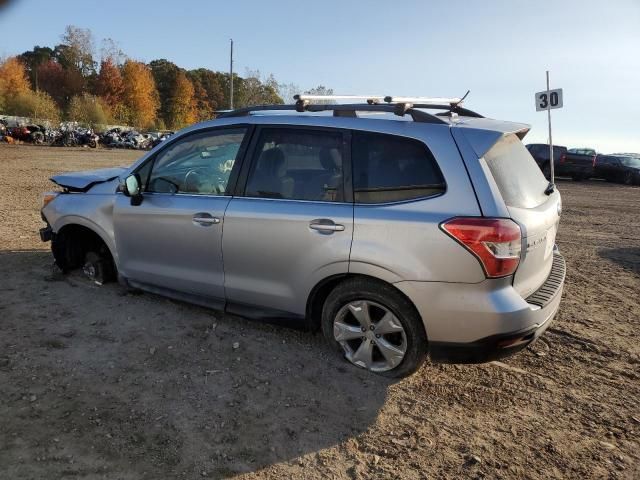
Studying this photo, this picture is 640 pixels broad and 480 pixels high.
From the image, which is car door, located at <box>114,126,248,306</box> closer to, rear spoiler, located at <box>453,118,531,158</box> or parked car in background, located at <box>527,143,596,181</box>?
rear spoiler, located at <box>453,118,531,158</box>

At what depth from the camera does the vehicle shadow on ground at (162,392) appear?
2.64m

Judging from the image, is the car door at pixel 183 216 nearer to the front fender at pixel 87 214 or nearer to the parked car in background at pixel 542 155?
the front fender at pixel 87 214

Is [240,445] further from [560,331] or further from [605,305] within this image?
[605,305]

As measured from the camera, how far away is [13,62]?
8069cm

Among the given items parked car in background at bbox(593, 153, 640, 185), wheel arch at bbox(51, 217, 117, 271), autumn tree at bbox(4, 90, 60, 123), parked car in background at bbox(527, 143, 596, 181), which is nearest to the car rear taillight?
wheel arch at bbox(51, 217, 117, 271)

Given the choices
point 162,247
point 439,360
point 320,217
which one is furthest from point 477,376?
point 162,247

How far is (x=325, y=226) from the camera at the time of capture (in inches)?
133

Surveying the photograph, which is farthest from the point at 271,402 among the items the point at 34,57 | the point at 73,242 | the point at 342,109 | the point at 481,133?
the point at 34,57

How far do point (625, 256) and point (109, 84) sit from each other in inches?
3520

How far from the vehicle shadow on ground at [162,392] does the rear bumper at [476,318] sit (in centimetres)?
56

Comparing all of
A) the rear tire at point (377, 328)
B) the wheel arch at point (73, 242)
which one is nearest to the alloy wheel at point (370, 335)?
the rear tire at point (377, 328)

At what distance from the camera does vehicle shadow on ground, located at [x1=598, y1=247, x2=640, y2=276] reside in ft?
22.2

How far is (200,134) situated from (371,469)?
9.27ft

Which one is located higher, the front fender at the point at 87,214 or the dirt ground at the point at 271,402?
the front fender at the point at 87,214
